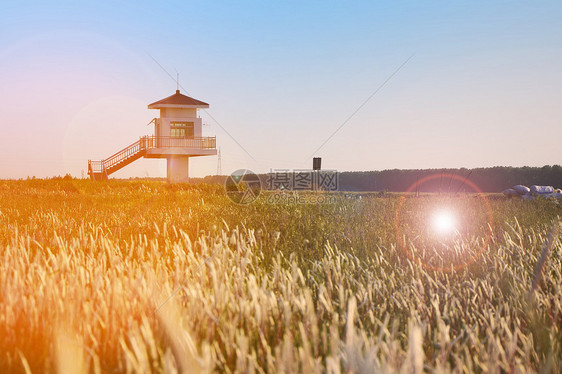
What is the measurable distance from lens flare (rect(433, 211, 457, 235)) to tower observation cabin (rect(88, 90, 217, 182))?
26.7 m

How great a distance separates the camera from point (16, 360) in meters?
2.36

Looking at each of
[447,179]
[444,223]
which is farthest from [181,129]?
[447,179]

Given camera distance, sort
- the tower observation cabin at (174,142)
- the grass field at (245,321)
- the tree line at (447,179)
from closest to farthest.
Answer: the grass field at (245,321) < the tower observation cabin at (174,142) < the tree line at (447,179)

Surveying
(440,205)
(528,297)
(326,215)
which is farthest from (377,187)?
(528,297)

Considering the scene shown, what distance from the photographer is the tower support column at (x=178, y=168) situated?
36375 mm

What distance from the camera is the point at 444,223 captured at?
32.3ft

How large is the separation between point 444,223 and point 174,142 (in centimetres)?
2938

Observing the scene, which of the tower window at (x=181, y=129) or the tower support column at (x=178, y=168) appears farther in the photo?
the tower window at (x=181, y=129)

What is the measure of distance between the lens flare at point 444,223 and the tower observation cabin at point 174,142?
87.5 ft

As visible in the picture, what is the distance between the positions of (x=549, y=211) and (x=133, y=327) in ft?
45.4

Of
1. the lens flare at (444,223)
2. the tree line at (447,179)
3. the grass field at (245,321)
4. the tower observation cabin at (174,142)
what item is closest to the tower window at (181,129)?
the tower observation cabin at (174,142)

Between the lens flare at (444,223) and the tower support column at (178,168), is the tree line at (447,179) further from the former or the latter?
the lens flare at (444,223)

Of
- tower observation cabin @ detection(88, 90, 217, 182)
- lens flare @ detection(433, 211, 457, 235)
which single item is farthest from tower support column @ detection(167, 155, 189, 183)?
lens flare @ detection(433, 211, 457, 235)

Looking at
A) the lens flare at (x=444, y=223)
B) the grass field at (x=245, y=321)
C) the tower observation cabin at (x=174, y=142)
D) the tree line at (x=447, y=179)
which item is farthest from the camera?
the tree line at (x=447, y=179)
